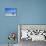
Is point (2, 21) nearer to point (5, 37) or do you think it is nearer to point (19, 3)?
point (5, 37)

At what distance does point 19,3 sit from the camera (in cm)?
335

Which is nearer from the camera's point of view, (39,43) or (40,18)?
(39,43)

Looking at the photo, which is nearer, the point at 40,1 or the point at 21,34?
the point at 21,34

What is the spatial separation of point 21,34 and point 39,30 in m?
0.52

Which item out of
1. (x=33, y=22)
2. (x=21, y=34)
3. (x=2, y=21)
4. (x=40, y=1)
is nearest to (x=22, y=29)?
(x=21, y=34)

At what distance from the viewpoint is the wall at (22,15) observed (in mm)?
3309

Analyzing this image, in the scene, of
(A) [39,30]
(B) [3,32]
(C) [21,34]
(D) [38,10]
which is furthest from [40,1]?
(B) [3,32]

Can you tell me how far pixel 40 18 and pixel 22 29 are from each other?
640 millimetres

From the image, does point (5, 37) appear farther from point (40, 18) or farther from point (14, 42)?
point (40, 18)

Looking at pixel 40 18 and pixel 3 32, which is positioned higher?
pixel 40 18

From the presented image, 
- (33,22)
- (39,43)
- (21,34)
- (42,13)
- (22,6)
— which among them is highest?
(22,6)

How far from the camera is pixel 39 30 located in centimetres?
322

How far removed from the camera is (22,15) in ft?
11.0

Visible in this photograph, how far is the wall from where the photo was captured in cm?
331
